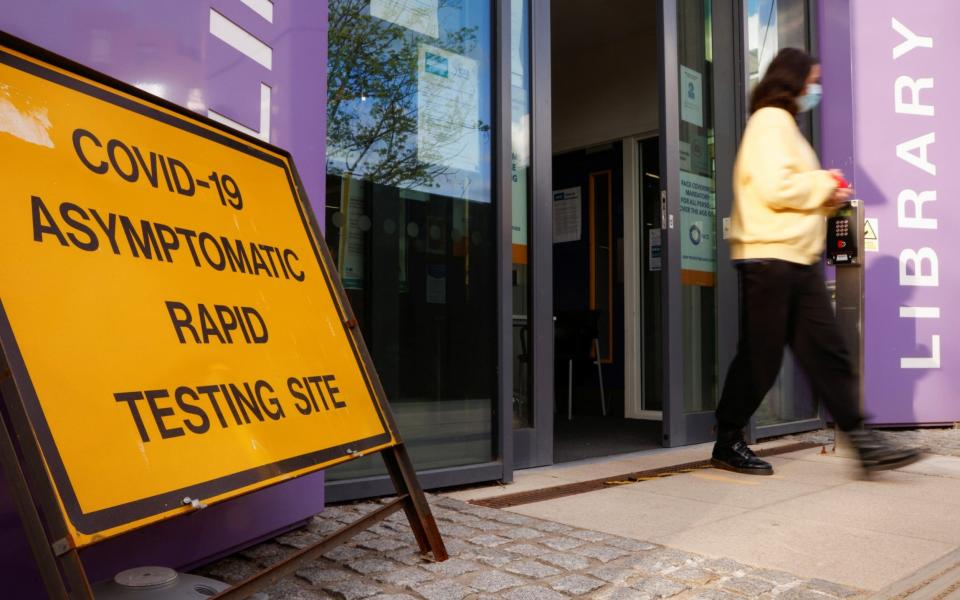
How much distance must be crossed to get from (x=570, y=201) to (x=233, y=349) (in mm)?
6071

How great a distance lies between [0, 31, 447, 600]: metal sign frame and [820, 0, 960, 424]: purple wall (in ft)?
13.5

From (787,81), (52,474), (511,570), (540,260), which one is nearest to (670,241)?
(540,260)

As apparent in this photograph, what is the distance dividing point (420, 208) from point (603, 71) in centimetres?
445

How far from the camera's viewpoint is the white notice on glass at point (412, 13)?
123 inches

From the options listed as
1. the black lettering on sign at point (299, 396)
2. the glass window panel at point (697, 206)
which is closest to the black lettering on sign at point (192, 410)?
the black lettering on sign at point (299, 396)

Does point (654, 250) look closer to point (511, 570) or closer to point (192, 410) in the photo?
point (511, 570)

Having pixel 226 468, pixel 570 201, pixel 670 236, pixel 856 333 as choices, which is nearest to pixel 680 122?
pixel 670 236

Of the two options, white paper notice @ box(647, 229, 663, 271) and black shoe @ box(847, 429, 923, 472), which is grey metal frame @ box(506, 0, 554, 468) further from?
white paper notice @ box(647, 229, 663, 271)

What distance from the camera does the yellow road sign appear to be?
128 cm

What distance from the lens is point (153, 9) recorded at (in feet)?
6.36

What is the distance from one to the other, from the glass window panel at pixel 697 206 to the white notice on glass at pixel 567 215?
→ 2596 mm

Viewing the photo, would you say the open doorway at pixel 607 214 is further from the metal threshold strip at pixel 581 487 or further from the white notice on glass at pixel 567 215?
the metal threshold strip at pixel 581 487

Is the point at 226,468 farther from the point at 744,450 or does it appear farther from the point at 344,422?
the point at 744,450

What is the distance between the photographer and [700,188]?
4.75 m
